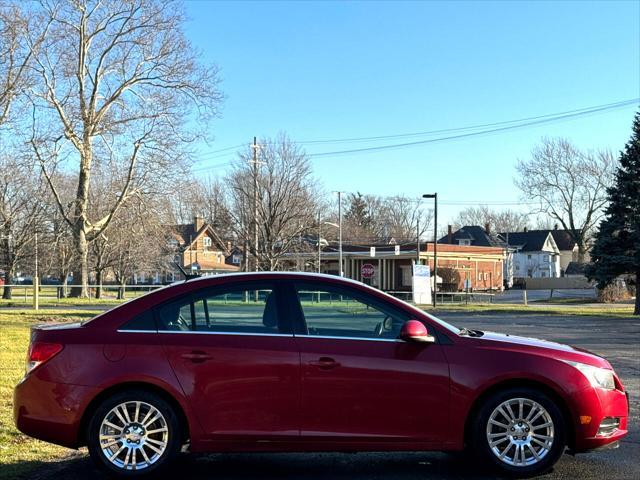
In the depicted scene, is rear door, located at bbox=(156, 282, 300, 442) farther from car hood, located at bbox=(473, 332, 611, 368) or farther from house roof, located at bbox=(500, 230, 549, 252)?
house roof, located at bbox=(500, 230, 549, 252)

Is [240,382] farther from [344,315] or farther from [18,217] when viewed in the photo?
[18,217]

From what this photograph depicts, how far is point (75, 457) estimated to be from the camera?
6.04 metres

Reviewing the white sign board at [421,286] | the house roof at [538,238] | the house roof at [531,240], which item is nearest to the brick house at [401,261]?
the white sign board at [421,286]

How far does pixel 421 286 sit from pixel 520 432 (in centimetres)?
3285

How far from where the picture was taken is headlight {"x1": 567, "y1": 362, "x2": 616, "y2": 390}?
534 centimetres

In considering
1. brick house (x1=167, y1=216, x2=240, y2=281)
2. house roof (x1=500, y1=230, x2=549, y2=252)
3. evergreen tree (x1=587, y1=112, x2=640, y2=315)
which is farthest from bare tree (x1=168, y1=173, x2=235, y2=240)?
house roof (x1=500, y1=230, x2=549, y2=252)

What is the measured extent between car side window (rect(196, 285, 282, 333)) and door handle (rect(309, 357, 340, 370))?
424 mm

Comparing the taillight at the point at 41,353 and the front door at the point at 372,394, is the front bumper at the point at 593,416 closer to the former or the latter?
the front door at the point at 372,394

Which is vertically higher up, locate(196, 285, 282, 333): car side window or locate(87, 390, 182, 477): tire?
locate(196, 285, 282, 333): car side window

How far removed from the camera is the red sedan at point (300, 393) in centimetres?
515

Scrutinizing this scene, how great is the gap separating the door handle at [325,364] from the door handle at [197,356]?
2.75 ft

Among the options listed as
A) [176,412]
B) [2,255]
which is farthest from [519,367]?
[2,255]

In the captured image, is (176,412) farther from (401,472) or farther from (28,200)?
(28,200)

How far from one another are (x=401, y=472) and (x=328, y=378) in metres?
1.09
